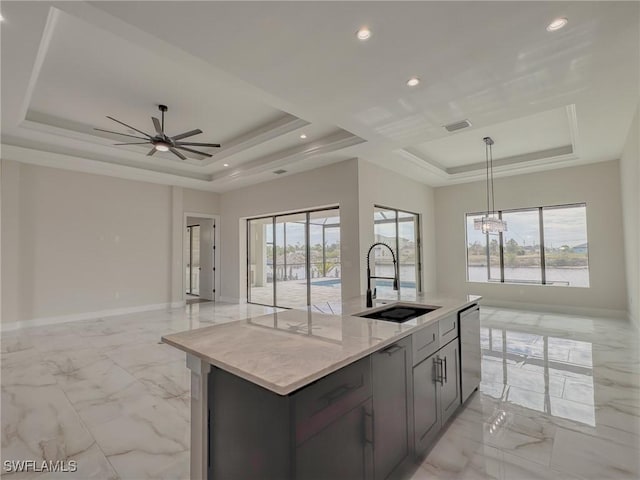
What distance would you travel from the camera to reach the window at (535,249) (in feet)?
21.1

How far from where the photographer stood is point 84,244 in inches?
247

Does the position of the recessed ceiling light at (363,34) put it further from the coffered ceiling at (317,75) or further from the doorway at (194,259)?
the doorway at (194,259)

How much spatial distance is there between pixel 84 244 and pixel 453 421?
709 centimetres

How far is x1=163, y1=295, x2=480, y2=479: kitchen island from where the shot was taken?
1.22 m

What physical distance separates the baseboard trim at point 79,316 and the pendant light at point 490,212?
6.89 metres

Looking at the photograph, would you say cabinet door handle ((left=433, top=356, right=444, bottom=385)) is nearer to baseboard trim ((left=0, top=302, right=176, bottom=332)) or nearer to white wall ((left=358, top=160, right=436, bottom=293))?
white wall ((left=358, top=160, right=436, bottom=293))

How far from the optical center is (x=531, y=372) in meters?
3.41

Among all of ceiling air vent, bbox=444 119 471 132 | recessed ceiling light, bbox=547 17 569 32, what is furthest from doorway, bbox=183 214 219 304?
recessed ceiling light, bbox=547 17 569 32

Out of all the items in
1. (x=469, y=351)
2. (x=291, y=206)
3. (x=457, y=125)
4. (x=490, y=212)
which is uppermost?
(x=457, y=125)

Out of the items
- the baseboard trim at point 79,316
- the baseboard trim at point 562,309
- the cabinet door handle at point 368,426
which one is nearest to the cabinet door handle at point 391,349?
the cabinet door handle at point 368,426

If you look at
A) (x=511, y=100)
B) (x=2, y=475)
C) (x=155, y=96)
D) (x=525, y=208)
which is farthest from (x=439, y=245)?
(x=2, y=475)

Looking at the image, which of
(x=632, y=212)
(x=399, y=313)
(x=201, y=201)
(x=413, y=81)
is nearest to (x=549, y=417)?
(x=399, y=313)

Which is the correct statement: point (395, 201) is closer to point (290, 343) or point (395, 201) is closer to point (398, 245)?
point (398, 245)

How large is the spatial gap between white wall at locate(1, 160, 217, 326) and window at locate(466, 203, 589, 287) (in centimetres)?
741
